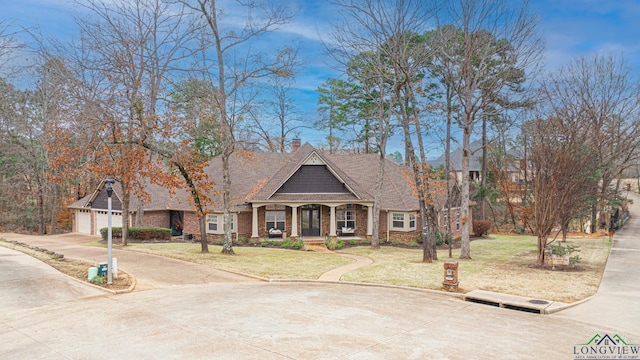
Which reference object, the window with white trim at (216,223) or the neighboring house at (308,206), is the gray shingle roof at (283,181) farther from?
the window with white trim at (216,223)

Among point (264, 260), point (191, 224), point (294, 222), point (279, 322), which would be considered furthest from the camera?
point (191, 224)

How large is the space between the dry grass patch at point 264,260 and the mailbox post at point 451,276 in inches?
187

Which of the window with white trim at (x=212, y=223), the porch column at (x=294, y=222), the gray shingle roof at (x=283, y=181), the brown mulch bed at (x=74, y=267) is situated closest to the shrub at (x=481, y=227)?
the gray shingle roof at (x=283, y=181)

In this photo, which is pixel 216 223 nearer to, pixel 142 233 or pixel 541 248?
pixel 142 233

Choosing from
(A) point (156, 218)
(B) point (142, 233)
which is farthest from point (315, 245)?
(A) point (156, 218)

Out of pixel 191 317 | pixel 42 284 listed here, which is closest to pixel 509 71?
pixel 191 317

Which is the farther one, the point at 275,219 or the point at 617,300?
the point at 275,219

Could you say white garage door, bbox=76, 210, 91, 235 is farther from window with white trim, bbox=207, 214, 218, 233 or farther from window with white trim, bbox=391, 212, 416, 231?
window with white trim, bbox=391, 212, 416, 231

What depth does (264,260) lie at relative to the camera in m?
19.5

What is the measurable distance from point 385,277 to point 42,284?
1132 centimetres

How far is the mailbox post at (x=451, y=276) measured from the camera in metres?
13.1

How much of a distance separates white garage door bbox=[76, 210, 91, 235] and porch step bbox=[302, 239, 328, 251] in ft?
63.2

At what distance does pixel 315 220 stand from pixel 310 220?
344mm

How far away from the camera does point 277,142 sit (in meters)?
44.1
